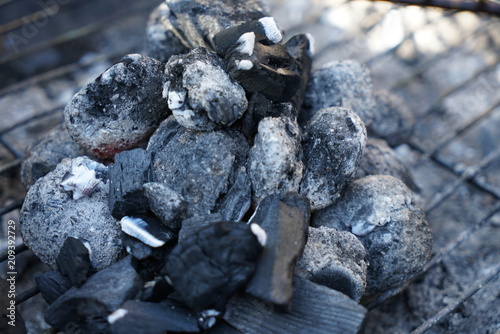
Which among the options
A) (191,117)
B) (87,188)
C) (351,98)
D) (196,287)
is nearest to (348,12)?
(351,98)

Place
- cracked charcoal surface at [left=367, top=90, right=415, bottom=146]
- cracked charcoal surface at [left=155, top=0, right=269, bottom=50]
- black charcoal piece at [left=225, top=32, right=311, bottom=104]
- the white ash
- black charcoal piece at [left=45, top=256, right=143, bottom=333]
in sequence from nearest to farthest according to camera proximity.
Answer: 1. black charcoal piece at [left=45, top=256, right=143, bottom=333]
2. black charcoal piece at [left=225, top=32, right=311, bottom=104]
3. the white ash
4. cracked charcoal surface at [left=155, top=0, right=269, bottom=50]
5. cracked charcoal surface at [left=367, top=90, right=415, bottom=146]

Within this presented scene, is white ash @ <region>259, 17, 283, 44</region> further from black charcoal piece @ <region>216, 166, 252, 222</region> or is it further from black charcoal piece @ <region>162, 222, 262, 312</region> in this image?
black charcoal piece @ <region>162, 222, 262, 312</region>

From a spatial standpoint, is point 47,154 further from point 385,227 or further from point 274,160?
point 385,227

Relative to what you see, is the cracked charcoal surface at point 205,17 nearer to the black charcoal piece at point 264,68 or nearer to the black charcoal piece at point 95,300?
the black charcoal piece at point 264,68

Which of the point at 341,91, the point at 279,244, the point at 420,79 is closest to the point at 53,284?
the point at 279,244

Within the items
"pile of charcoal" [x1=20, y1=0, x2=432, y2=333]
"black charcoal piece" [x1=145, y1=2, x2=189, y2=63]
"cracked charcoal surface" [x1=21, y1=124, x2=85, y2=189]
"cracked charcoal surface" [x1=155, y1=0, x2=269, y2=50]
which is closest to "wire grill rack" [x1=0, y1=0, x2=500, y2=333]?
"cracked charcoal surface" [x1=21, y1=124, x2=85, y2=189]
